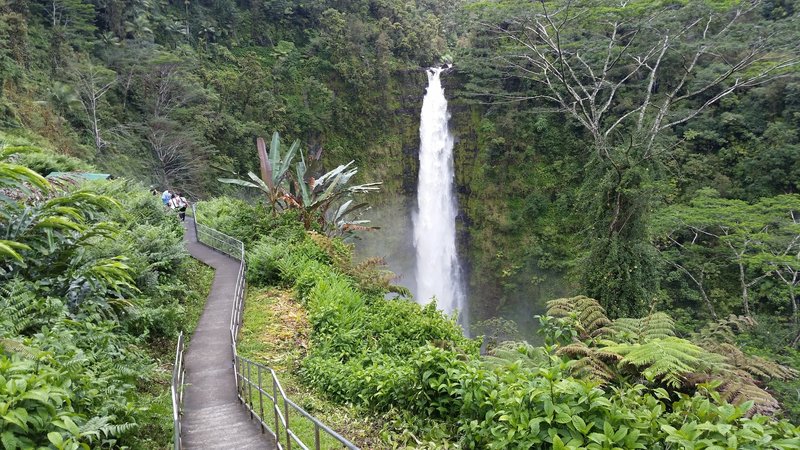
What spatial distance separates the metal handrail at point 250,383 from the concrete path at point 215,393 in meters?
0.15

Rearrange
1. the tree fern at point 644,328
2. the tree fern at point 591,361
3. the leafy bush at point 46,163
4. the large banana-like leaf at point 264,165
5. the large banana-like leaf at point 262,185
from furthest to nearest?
the leafy bush at point 46,163
the large banana-like leaf at point 264,165
the large banana-like leaf at point 262,185
the tree fern at point 644,328
the tree fern at point 591,361

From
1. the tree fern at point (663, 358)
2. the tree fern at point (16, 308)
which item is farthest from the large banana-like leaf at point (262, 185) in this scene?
the tree fern at point (663, 358)

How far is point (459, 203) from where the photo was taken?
31.2 metres

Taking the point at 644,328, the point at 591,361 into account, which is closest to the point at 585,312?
the point at 644,328

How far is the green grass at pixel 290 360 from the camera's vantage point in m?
4.96

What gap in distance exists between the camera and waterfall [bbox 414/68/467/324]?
29.7 m

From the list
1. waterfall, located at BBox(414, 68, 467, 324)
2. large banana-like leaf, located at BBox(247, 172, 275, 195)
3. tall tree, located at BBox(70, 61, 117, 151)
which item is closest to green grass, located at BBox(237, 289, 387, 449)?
large banana-like leaf, located at BBox(247, 172, 275, 195)

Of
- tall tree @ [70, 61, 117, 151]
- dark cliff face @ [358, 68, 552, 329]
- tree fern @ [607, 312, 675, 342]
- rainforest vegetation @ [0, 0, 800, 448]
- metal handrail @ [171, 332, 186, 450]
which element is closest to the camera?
metal handrail @ [171, 332, 186, 450]

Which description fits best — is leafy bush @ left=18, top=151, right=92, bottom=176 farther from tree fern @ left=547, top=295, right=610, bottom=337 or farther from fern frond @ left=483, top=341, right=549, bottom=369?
tree fern @ left=547, top=295, right=610, bottom=337

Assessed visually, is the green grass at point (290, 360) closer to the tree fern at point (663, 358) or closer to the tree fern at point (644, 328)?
the tree fern at point (663, 358)

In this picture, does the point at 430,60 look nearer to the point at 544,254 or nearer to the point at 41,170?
the point at 544,254

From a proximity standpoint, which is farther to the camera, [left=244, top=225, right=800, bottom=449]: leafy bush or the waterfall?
the waterfall

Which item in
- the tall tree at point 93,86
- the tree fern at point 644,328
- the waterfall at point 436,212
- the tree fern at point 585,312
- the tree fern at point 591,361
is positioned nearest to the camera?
the tree fern at point 591,361

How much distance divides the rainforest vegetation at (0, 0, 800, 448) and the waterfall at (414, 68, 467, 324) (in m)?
0.89
